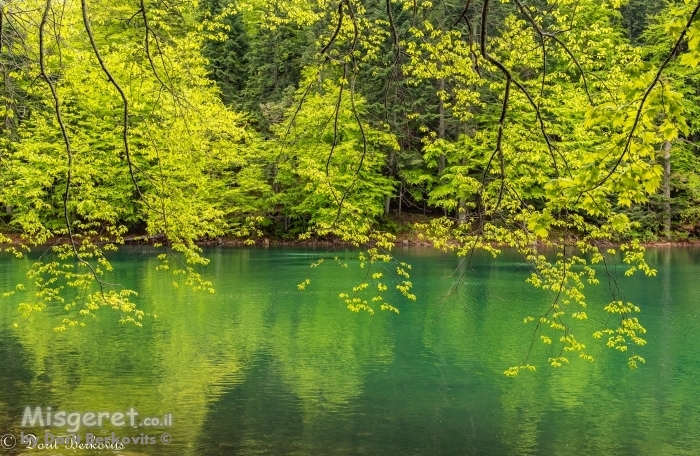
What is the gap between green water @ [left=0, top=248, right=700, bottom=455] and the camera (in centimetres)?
895

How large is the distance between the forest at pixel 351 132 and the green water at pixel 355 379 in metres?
1.35

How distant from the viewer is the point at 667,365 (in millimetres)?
12641

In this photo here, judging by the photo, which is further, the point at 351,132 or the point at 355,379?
the point at 351,132

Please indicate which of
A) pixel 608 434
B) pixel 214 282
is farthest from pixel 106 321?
pixel 608 434

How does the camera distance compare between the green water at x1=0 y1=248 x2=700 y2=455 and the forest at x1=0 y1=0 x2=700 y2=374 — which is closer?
the forest at x1=0 y1=0 x2=700 y2=374

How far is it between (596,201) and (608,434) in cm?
673

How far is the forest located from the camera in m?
4.17

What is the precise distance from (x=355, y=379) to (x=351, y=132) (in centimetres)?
2235

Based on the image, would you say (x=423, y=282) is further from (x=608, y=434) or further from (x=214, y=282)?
(x=608, y=434)

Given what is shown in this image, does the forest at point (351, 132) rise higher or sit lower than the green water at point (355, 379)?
higher

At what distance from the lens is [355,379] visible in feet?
38.7

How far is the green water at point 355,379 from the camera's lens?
8.95 metres

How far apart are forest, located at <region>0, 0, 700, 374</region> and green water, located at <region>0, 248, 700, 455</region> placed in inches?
53.3

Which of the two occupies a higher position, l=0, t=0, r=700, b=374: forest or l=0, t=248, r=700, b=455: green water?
l=0, t=0, r=700, b=374: forest
